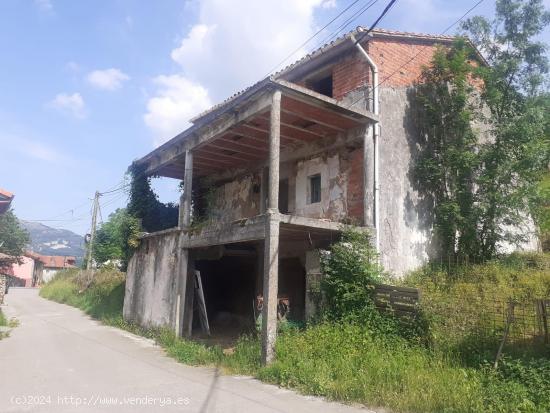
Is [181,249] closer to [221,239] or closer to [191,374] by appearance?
[221,239]

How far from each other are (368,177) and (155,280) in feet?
25.3

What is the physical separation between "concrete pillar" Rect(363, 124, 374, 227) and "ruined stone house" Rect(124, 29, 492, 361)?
25mm

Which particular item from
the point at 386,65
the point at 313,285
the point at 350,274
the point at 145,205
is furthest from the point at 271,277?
the point at 145,205

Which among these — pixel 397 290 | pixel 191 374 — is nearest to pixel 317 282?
pixel 397 290

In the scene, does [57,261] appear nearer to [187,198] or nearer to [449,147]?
[187,198]

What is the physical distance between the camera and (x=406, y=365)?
6910 millimetres

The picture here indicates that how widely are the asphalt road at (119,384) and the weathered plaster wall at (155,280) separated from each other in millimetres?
1382

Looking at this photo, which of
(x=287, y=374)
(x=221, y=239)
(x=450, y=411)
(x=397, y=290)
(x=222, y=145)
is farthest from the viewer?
(x=222, y=145)

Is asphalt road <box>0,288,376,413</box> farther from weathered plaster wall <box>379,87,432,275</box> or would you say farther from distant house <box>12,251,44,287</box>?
distant house <box>12,251,44,287</box>

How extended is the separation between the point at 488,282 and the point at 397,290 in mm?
2717

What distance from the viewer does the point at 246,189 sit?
1548 cm

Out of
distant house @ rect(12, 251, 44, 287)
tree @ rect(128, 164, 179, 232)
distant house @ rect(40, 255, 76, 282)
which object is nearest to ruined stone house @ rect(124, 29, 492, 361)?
tree @ rect(128, 164, 179, 232)

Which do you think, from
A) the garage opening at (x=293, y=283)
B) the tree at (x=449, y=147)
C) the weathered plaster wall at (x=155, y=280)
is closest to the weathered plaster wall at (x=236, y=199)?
the garage opening at (x=293, y=283)

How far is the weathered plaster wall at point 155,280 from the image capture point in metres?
12.8
